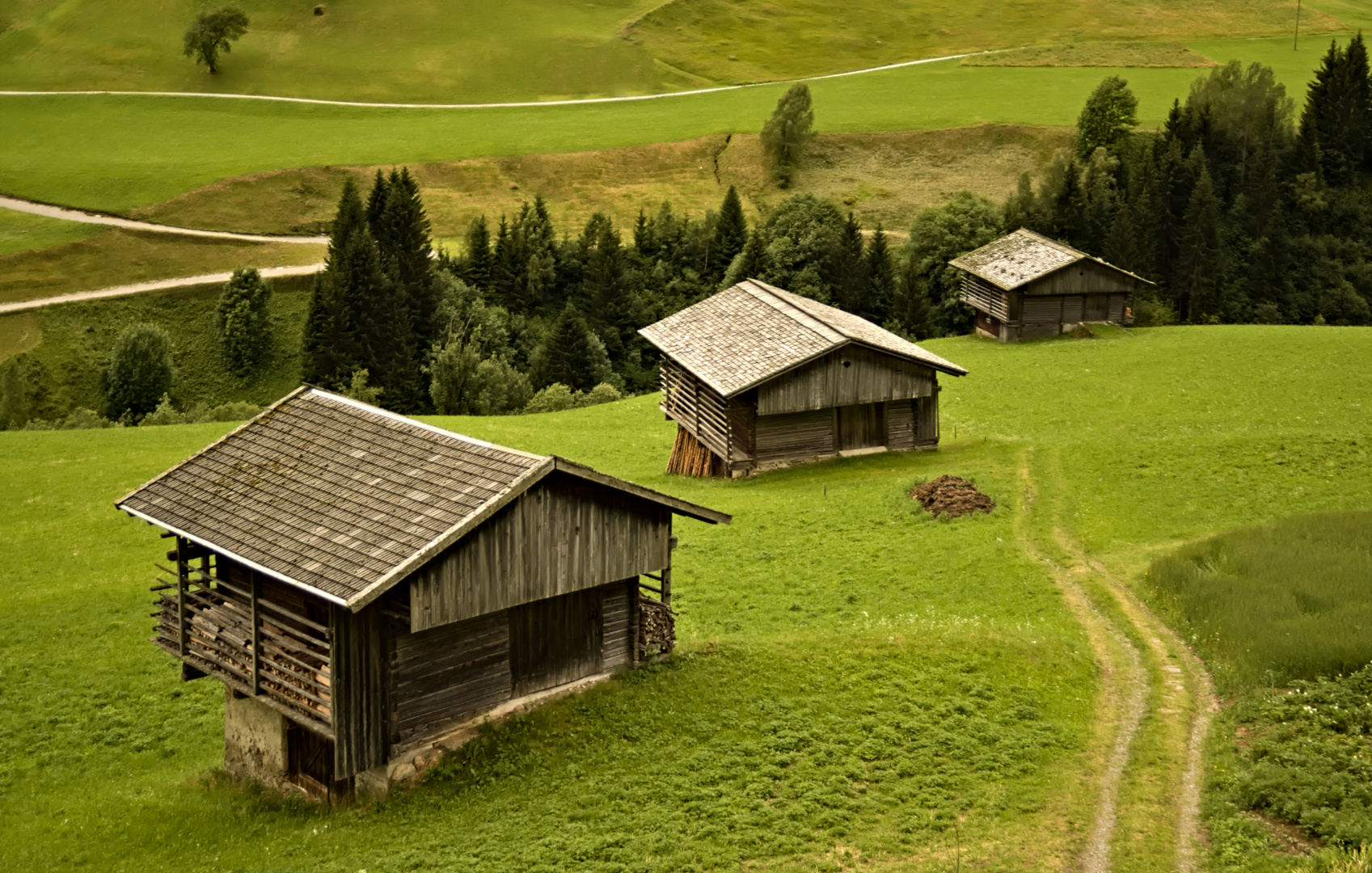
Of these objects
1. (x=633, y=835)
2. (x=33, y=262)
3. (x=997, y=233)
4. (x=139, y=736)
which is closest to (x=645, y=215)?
(x=997, y=233)

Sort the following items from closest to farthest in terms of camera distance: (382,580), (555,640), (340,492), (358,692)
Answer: (382,580), (358,692), (340,492), (555,640)

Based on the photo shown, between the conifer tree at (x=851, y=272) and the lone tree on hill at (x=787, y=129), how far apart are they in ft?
83.5

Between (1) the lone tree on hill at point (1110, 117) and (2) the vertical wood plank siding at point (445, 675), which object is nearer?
(2) the vertical wood plank siding at point (445, 675)

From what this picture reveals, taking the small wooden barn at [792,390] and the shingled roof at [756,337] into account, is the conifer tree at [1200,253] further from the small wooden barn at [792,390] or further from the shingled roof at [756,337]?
the small wooden barn at [792,390]

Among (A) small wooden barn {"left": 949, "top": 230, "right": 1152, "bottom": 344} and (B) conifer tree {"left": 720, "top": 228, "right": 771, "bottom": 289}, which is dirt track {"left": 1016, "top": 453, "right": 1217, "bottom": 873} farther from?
(B) conifer tree {"left": 720, "top": 228, "right": 771, "bottom": 289}

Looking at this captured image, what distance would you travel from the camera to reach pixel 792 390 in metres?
42.5

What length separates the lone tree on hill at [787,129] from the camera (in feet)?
365

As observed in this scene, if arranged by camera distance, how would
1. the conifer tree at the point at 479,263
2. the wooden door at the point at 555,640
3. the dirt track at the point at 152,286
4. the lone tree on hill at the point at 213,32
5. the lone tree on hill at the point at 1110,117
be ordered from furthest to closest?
the lone tree on hill at the point at 213,32, the lone tree on hill at the point at 1110,117, the conifer tree at the point at 479,263, the dirt track at the point at 152,286, the wooden door at the point at 555,640

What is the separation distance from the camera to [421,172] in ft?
360

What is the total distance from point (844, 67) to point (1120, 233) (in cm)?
6745

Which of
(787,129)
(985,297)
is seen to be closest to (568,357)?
(985,297)

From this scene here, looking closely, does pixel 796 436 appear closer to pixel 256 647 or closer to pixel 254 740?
pixel 254 740

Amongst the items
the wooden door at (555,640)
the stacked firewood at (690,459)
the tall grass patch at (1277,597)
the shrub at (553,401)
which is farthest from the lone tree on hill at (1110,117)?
the wooden door at (555,640)

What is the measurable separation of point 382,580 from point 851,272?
7042 cm
